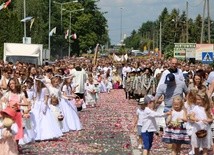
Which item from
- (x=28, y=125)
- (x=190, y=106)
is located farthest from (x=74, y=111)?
(x=190, y=106)

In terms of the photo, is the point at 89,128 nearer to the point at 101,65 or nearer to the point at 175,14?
the point at 101,65

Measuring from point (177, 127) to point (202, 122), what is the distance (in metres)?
0.48

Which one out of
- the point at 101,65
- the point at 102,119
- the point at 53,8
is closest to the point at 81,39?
the point at 53,8

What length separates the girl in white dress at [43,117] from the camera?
1770 cm

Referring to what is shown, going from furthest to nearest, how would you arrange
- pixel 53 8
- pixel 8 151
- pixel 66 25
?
pixel 66 25
pixel 53 8
pixel 8 151

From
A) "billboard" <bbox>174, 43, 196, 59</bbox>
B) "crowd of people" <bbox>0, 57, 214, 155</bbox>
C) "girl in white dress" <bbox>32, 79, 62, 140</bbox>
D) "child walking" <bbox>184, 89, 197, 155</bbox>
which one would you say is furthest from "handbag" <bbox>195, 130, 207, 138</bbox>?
"billboard" <bbox>174, 43, 196, 59</bbox>

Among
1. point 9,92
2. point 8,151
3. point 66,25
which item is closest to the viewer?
point 8,151

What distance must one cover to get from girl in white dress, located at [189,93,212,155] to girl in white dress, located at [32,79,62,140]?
5.20 metres

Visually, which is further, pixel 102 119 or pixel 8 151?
pixel 102 119

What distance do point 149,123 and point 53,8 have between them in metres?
105

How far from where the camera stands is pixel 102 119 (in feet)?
80.2

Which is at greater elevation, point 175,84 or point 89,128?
point 175,84

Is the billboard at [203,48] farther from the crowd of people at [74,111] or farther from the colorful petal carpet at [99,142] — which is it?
the crowd of people at [74,111]

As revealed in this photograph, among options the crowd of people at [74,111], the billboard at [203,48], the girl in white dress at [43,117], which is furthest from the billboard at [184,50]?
the girl in white dress at [43,117]
